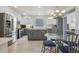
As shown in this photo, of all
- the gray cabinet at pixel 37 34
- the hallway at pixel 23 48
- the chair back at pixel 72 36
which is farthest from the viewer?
the gray cabinet at pixel 37 34

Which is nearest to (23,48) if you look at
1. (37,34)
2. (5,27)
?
(5,27)

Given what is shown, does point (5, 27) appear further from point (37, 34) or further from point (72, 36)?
point (72, 36)

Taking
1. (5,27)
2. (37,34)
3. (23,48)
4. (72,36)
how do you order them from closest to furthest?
(23,48), (72,36), (5,27), (37,34)

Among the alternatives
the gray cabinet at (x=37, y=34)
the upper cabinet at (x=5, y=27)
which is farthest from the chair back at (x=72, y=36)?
the upper cabinet at (x=5, y=27)

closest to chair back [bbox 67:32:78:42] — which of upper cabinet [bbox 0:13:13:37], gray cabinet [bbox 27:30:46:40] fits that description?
gray cabinet [bbox 27:30:46:40]

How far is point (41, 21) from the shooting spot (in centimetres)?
201

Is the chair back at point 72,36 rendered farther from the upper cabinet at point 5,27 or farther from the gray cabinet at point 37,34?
A: the upper cabinet at point 5,27

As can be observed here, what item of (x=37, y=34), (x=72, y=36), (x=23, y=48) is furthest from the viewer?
(x=37, y=34)

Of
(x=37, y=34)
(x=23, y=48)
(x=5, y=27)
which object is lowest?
(x=23, y=48)

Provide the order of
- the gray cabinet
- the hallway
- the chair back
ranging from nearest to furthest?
the hallway, the chair back, the gray cabinet

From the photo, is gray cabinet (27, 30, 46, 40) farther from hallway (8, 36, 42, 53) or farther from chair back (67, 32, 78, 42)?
chair back (67, 32, 78, 42)

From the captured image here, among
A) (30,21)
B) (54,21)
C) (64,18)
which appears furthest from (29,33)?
(64,18)
